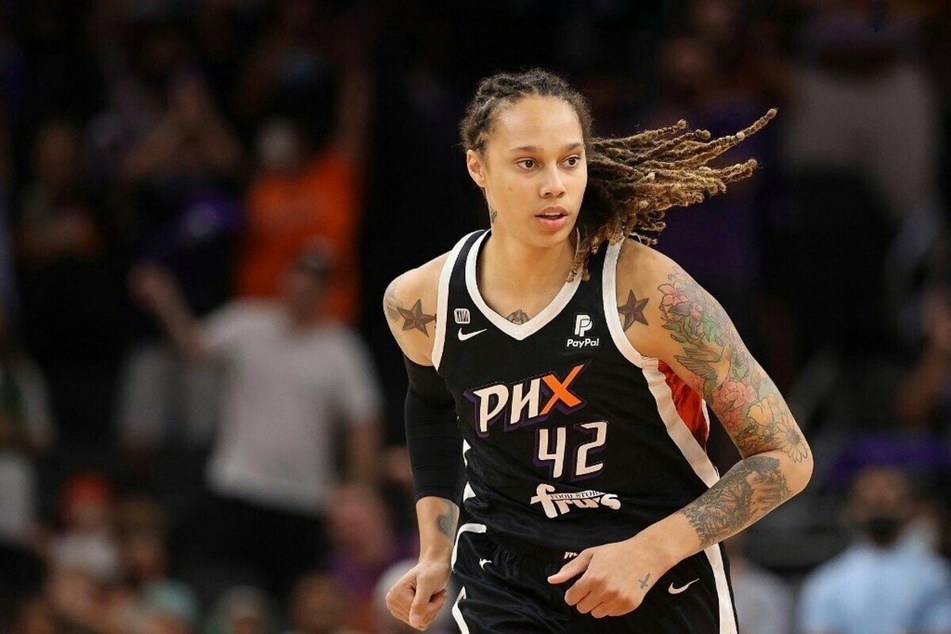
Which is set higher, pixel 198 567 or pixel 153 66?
pixel 153 66

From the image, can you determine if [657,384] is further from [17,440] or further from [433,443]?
[17,440]

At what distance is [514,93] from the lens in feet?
16.8

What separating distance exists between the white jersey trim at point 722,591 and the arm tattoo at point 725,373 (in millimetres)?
430

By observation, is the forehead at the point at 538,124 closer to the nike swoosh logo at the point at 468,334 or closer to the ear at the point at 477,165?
the ear at the point at 477,165

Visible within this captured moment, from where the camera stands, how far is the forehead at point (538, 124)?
16.5 feet

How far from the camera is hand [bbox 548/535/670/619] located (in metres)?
4.81

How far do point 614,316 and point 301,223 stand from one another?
7.38m

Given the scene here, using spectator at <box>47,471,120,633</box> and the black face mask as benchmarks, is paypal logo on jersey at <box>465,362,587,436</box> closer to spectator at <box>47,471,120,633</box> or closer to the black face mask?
the black face mask

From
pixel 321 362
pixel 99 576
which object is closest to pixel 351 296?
pixel 321 362

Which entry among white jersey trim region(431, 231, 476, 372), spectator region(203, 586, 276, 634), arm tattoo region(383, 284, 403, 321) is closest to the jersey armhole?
white jersey trim region(431, 231, 476, 372)

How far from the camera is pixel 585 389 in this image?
5.14 meters

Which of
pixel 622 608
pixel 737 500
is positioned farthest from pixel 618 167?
pixel 622 608

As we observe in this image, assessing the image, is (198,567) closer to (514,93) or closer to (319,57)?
(319,57)

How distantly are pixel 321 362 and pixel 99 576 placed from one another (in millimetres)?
2080
